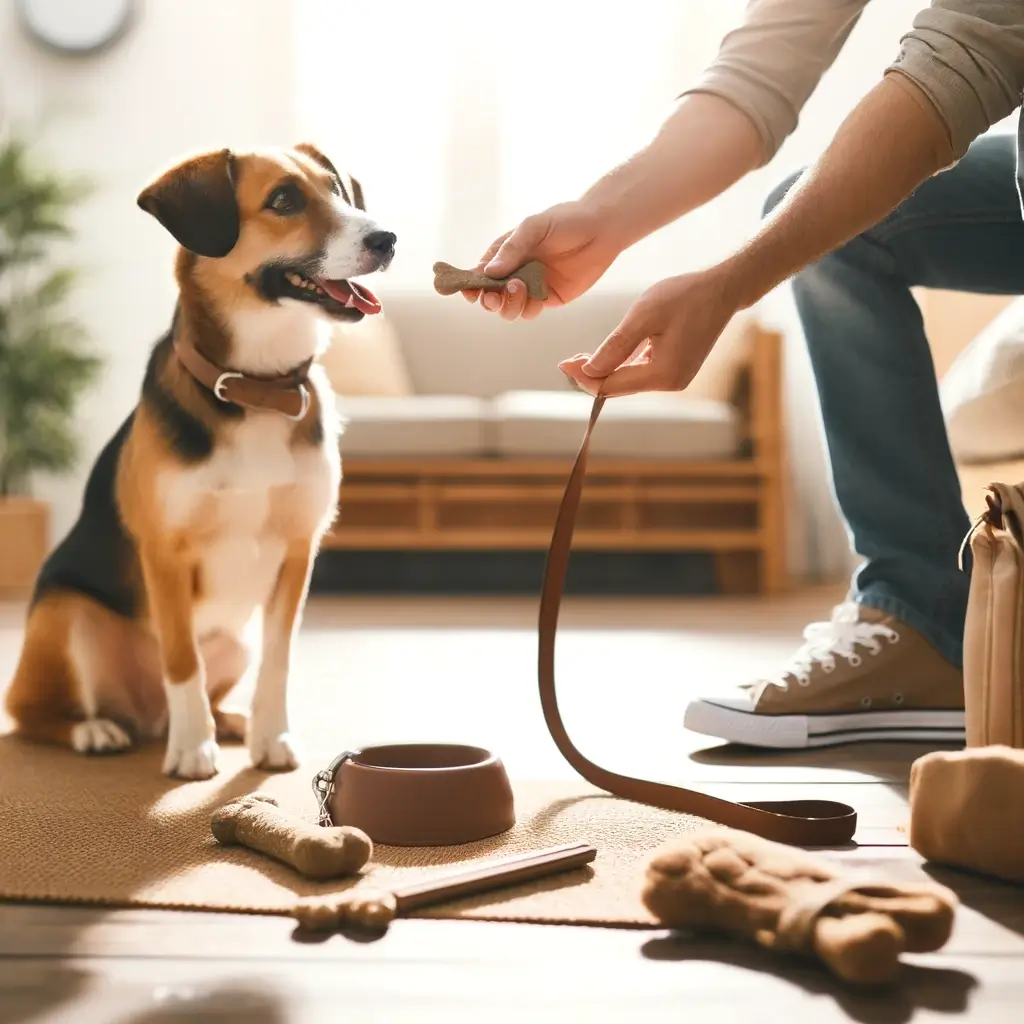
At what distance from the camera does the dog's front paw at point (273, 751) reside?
57.7 inches

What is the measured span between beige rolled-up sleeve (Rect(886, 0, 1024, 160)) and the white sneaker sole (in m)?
0.72

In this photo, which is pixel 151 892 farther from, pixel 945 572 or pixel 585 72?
pixel 585 72

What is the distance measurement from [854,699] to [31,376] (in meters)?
3.39

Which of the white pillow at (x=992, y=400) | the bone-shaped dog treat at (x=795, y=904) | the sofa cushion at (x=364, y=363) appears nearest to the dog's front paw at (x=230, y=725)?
the bone-shaped dog treat at (x=795, y=904)

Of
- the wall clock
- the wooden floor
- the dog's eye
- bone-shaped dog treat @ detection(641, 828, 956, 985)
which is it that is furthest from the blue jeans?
the wall clock

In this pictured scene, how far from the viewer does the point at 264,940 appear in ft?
2.88

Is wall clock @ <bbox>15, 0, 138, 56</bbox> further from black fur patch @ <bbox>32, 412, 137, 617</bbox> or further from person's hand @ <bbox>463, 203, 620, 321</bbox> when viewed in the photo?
person's hand @ <bbox>463, 203, 620, 321</bbox>

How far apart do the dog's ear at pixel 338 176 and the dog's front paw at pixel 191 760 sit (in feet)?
2.43

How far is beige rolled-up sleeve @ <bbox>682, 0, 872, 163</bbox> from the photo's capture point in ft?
4.80

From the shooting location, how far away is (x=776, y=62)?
1.47 metres

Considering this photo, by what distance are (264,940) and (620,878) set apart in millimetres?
300

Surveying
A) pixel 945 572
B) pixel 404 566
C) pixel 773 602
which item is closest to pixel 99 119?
pixel 404 566

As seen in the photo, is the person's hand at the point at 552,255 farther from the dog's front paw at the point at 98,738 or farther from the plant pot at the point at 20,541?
the plant pot at the point at 20,541

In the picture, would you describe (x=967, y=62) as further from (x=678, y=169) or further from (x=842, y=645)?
(x=842, y=645)
